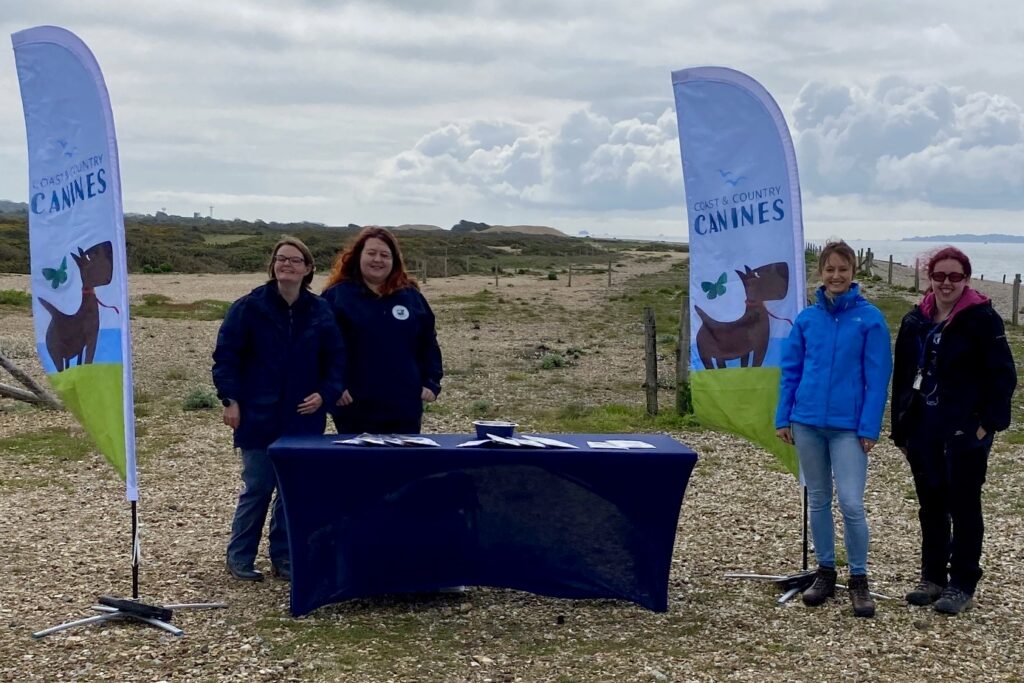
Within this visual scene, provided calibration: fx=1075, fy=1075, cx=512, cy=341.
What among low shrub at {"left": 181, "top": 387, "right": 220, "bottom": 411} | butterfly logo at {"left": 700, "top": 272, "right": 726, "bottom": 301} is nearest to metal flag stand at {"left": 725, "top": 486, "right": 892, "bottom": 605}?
butterfly logo at {"left": 700, "top": 272, "right": 726, "bottom": 301}

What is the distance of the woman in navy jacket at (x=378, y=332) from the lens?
6.16 meters

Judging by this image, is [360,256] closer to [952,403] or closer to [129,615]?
[129,615]

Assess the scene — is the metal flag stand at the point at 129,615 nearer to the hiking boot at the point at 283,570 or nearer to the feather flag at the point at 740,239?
the hiking boot at the point at 283,570

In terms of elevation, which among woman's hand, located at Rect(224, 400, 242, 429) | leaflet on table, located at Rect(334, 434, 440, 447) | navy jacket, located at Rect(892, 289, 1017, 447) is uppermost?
navy jacket, located at Rect(892, 289, 1017, 447)

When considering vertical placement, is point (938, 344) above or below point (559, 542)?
above

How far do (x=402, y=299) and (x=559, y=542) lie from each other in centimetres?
165

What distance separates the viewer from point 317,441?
5750 mm

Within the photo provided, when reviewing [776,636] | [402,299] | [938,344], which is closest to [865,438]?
[938,344]

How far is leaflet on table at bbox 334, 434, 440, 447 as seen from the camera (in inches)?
224

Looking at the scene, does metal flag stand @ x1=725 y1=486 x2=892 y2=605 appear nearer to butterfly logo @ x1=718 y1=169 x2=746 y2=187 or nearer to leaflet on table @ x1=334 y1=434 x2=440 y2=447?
butterfly logo @ x1=718 y1=169 x2=746 y2=187

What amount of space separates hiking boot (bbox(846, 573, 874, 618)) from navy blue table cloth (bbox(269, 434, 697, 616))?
1.02 metres

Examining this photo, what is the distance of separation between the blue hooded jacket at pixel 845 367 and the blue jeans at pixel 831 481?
0.10m

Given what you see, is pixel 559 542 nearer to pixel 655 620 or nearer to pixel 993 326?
pixel 655 620

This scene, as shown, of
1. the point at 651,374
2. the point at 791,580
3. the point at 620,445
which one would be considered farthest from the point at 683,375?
the point at 620,445
